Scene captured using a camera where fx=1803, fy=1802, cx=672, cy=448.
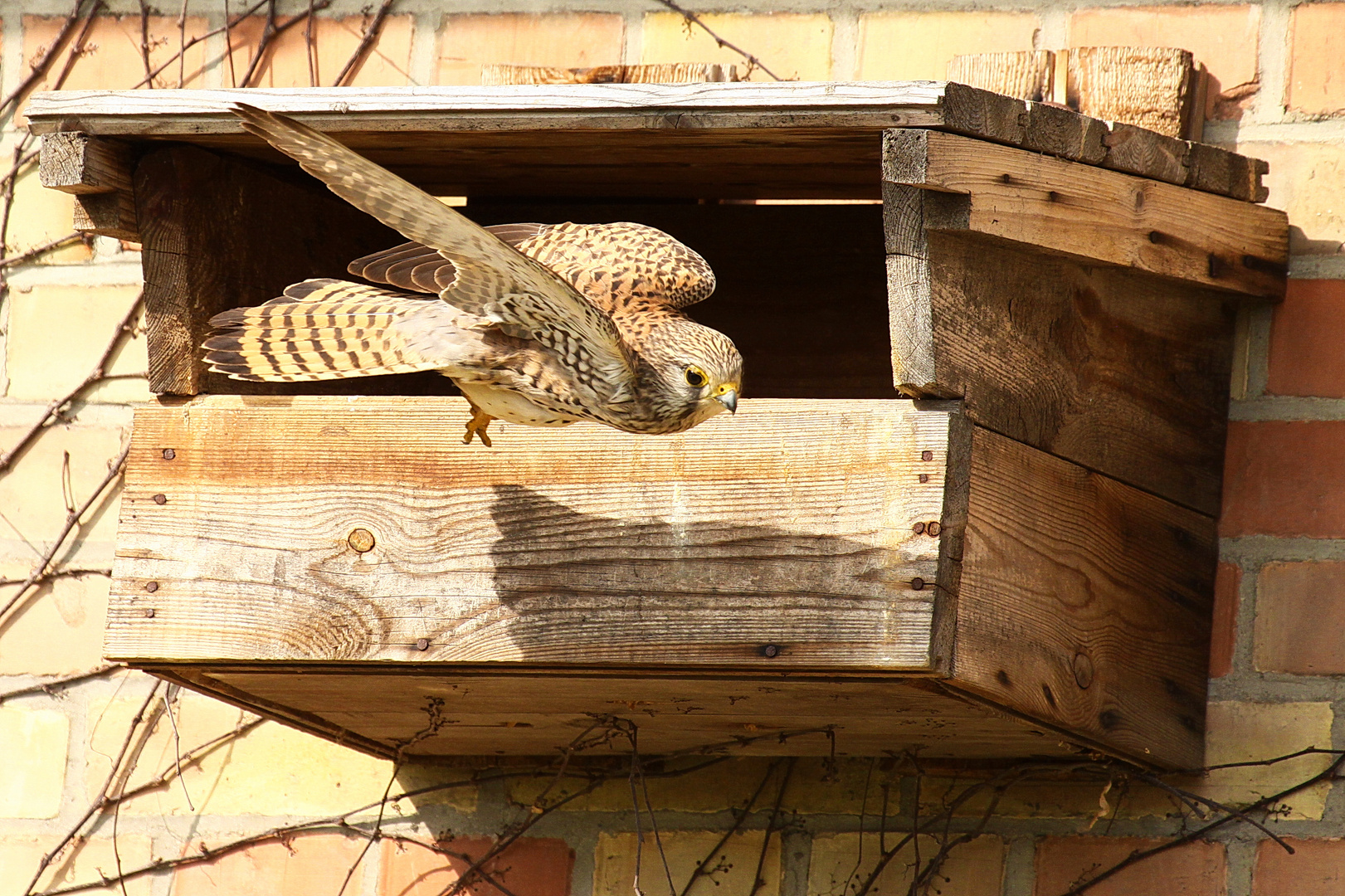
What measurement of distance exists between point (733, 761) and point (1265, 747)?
2.73 ft

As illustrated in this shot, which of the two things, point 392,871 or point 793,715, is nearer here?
point 793,715

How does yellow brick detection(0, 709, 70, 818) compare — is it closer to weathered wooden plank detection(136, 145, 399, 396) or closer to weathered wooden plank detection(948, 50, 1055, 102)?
weathered wooden plank detection(136, 145, 399, 396)

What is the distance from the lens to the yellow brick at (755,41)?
3166 mm

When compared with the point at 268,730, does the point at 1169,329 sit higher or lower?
higher

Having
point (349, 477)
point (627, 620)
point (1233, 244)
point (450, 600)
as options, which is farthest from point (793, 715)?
A: point (1233, 244)

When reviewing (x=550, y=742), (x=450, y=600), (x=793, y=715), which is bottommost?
(x=550, y=742)

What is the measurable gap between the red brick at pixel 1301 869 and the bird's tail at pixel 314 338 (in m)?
1.42

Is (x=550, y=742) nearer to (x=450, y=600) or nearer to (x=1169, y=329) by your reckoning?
(x=450, y=600)

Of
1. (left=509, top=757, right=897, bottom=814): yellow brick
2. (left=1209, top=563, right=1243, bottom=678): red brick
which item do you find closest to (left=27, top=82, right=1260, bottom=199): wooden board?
(left=1209, top=563, right=1243, bottom=678): red brick

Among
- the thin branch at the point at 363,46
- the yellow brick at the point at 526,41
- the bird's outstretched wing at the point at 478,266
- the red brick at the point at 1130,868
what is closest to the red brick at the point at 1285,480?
the red brick at the point at 1130,868

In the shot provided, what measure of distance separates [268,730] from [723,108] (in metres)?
1.46

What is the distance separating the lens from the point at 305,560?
8.11 feet

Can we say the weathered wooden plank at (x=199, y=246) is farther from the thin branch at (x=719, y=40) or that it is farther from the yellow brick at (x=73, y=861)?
the yellow brick at (x=73, y=861)

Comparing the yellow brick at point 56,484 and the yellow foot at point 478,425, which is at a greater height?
the yellow foot at point 478,425
